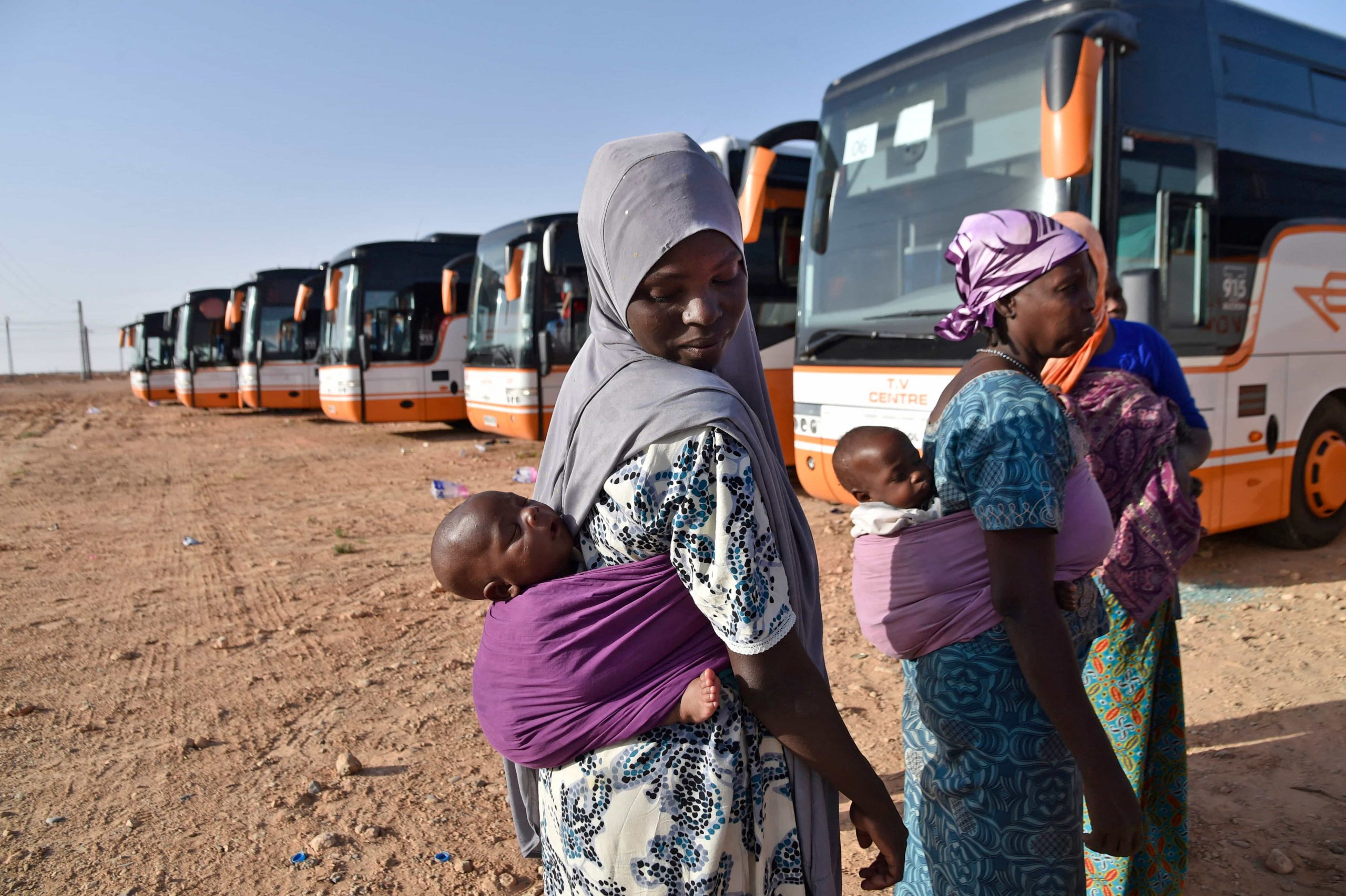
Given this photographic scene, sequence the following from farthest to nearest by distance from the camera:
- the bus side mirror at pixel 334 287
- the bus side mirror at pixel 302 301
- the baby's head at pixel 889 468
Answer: the bus side mirror at pixel 302 301, the bus side mirror at pixel 334 287, the baby's head at pixel 889 468

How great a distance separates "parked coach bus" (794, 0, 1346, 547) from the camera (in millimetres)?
4625

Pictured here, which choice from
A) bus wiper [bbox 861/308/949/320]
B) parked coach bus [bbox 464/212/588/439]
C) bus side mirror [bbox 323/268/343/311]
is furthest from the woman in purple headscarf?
bus side mirror [bbox 323/268/343/311]

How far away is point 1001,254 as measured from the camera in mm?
1784

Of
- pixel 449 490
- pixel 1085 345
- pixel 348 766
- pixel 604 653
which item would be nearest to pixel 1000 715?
pixel 604 653

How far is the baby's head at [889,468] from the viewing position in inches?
68.6

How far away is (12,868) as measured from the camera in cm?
274

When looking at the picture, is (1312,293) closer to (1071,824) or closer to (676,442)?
(1071,824)

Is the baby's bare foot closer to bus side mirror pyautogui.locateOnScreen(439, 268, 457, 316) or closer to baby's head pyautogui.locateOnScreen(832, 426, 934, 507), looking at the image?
baby's head pyautogui.locateOnScreen(832, 426, 934, 507)

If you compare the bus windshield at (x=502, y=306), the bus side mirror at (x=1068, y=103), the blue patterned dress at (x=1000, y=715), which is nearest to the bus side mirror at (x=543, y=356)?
the bus windshield at (x=502, y=306)

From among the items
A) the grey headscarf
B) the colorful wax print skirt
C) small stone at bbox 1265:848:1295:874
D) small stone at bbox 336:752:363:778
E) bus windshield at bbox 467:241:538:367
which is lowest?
small stone at bbox 1265:848:1295:874

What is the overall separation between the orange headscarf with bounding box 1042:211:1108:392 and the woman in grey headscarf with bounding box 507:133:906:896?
133cm

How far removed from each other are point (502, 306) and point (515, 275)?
35.8 inches

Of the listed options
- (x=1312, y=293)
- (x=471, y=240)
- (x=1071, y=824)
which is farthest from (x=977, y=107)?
(x=471, y=240)

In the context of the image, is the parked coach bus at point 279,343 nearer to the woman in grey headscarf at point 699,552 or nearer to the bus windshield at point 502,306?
the bus windshield at point 502,306
